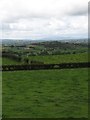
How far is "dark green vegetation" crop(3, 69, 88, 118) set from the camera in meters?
18.9

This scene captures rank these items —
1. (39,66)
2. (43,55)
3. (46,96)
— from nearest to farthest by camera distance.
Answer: (46,96) < (39,66) < (43,55)

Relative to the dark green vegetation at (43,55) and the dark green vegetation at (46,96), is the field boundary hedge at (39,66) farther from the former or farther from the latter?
the dark green vegetation at (43,55)

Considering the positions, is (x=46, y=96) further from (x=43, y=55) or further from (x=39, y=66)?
(x=43, y=55)

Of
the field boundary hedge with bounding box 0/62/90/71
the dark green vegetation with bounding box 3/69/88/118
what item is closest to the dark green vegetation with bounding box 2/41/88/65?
the field boundary hedge with bounding box 0/62/90/71

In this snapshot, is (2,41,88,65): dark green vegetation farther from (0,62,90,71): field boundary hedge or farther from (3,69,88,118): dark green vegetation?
(3,69,88,118): dark green vegetation

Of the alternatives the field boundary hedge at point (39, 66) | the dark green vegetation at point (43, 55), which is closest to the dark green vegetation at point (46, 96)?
the field boundary hedge at point (39, 66)

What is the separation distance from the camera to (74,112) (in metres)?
18.9

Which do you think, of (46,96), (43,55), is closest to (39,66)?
(46,96)

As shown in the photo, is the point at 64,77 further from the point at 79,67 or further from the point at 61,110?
the point at 61,110

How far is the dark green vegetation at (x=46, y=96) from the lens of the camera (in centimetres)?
1889

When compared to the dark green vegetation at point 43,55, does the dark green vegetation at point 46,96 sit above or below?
below

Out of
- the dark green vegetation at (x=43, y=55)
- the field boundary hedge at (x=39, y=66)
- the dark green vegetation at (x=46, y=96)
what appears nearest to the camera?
the dark green vegetation at (x=46, y=96)

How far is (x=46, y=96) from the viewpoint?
24250mm

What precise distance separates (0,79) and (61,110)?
15.2m
